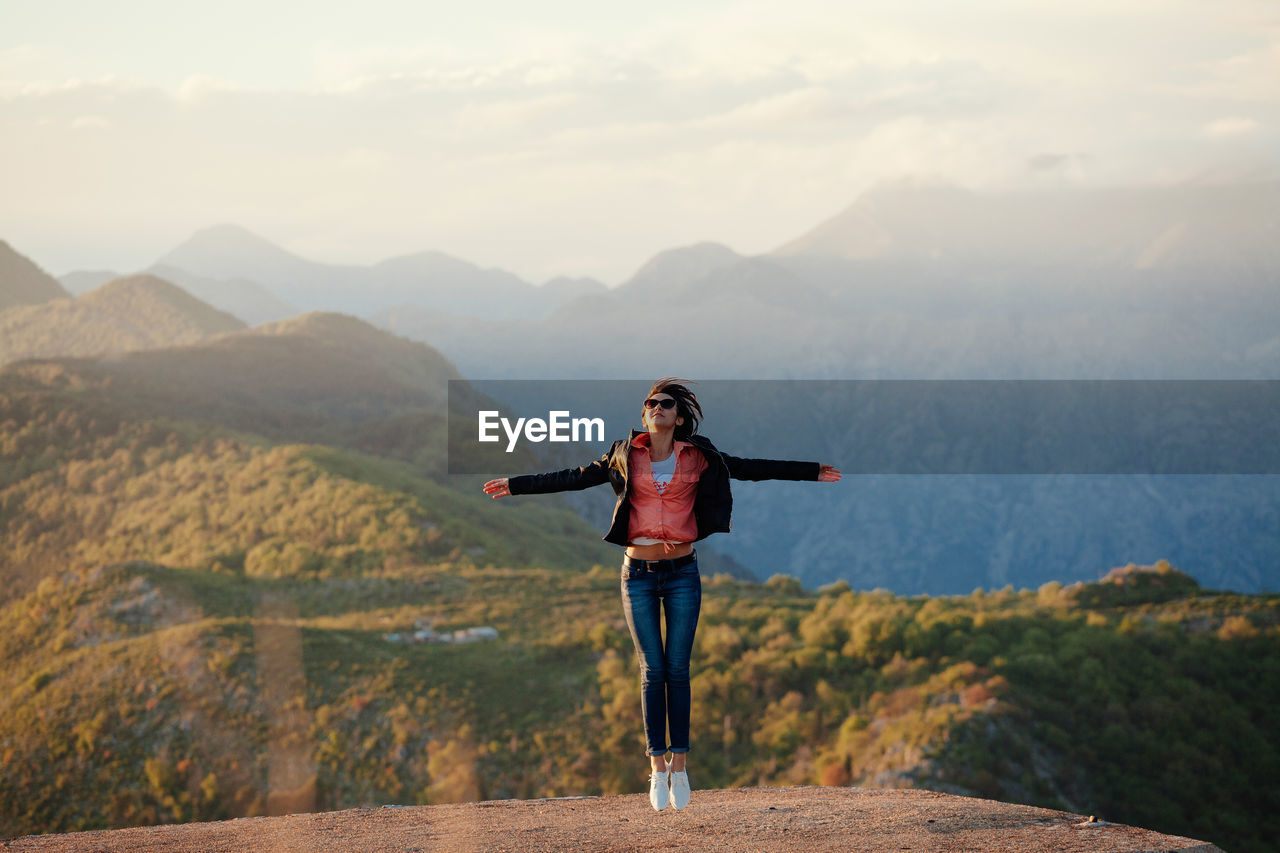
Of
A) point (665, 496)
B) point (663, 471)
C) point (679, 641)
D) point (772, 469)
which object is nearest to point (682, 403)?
point (663, 471)

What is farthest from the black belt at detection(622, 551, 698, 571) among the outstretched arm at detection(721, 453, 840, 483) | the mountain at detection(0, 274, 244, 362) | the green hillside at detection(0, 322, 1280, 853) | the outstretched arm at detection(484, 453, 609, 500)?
the mountain at detection(0, 274, 244, 362)

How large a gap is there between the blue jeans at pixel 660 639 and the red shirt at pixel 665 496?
0.34m

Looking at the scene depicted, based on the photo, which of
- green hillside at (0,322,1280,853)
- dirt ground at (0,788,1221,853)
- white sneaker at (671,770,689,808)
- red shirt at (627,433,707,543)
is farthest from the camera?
green hillside at (0,322,1280,853)

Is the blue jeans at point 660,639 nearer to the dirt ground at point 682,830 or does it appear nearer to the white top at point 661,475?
the white top at point 661,475

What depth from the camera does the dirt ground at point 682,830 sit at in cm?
1080

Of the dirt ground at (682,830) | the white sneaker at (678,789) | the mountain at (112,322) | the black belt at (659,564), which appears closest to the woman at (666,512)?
the black belt at (659,564)

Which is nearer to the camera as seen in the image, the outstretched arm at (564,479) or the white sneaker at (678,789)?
the outstretched arm at (564,479)

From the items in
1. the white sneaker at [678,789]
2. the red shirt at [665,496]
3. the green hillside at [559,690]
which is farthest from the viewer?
the green hillside at [559,690]

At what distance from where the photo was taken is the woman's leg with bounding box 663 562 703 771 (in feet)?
31.4

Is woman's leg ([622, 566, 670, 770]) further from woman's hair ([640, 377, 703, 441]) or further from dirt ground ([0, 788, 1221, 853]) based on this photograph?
dirt ground ([0, 788, 1221, 853])

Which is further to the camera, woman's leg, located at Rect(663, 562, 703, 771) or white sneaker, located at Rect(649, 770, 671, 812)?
white sneaker, located at Rect(649, 770, 671, 812)

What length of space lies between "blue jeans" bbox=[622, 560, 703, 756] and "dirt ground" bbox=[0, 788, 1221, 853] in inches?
60.5

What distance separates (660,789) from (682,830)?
1.56 m

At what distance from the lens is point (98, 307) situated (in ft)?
554
